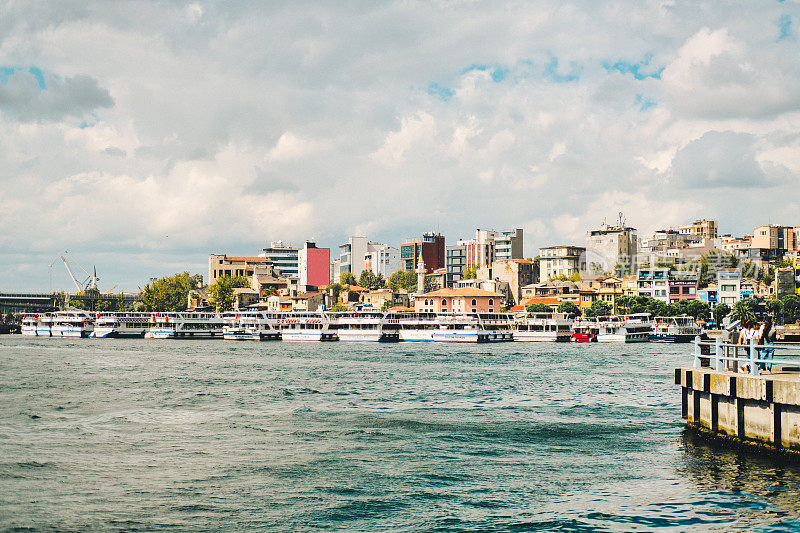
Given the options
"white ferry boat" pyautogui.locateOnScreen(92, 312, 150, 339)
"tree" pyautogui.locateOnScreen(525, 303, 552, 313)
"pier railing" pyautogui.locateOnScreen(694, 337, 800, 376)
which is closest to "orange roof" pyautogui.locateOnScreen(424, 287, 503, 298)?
"tree" pyautogui.locateOnScreen(525, 303, 552, 313)

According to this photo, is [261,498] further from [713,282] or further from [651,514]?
[713,282]

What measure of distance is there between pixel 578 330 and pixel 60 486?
375 ft

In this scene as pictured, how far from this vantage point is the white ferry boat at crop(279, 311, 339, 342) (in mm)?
128625

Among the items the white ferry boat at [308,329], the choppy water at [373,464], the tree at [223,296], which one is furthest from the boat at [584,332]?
the tree at [223,296]

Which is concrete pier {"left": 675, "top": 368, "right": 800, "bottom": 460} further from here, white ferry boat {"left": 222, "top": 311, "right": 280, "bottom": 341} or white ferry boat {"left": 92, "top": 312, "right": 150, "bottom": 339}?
white ferry boat {"left": 92, "top": 312, "right": 150, "bottom": 339}

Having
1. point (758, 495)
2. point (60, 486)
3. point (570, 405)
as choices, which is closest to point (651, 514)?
point (758, 495)

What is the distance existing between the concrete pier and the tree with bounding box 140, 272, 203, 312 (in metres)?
178

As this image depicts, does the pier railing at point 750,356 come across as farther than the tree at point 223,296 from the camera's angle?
No

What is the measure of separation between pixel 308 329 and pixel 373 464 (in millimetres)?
108803

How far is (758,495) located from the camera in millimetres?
17531

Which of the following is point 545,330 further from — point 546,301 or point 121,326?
point 121,326

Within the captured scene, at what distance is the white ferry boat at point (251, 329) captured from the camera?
136m

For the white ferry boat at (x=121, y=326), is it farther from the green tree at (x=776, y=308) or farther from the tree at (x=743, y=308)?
the green tree at (x=776, y=308)

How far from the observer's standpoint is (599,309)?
15262 centimetres
